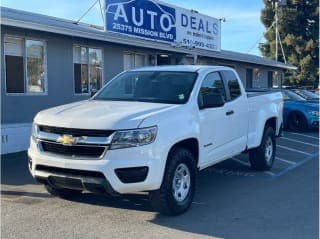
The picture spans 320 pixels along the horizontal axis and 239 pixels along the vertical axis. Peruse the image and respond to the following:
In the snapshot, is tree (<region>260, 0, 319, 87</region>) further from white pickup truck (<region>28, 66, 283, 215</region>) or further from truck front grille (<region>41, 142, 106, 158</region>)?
truck front grille (<region>41, 142, 106, 158</region>)

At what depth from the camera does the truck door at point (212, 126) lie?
6.73 meters

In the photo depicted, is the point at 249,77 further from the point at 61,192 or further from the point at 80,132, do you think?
the point at 80,132

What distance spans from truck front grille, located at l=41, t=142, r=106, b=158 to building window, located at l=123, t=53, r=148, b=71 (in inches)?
401

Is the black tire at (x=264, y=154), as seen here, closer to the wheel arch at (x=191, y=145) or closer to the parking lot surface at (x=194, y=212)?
the parking lot surface at (x=194, y=212)

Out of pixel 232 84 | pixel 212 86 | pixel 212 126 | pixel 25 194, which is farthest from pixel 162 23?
pixel 25 194

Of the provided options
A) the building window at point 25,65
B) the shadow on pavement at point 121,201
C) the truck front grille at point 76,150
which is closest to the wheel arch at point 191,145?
the shadow on pavement at point 121,201

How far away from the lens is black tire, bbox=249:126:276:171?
9.01 meters

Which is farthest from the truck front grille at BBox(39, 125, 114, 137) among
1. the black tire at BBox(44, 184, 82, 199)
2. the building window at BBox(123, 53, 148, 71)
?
the building window at BBox(123, 53, 148, 71)

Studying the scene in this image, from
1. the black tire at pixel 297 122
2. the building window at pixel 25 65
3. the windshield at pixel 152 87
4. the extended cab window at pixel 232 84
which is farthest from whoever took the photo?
the black tire at pixel 297 122

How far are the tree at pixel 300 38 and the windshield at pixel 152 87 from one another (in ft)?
129

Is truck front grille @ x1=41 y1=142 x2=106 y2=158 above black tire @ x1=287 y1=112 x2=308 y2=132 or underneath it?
above

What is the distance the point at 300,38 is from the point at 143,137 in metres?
42.1

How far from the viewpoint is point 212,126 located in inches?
273

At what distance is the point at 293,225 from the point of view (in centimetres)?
575
